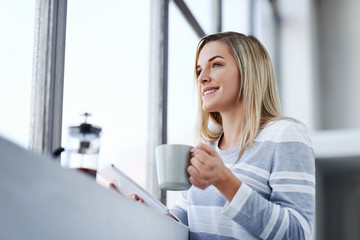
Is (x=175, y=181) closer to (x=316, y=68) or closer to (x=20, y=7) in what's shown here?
(x=20, y=7)

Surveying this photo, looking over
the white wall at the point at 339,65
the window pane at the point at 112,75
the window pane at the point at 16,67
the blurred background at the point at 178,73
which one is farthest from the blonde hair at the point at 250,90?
the white wall at the point at 339,65

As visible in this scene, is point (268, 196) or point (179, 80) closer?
point (268, 196)

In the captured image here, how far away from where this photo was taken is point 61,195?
0.49 metres

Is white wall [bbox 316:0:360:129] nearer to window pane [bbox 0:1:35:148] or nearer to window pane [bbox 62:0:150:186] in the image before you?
window pane [bbox 62:0:150:186]

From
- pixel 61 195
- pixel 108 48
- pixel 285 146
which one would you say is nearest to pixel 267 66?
pixel 285 146

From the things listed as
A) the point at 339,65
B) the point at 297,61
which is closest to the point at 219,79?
the point at 297,61

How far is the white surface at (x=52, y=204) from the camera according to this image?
0.43 m

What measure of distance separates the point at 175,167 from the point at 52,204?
333 mm

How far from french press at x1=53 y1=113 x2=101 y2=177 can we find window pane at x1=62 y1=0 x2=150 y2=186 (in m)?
0.17

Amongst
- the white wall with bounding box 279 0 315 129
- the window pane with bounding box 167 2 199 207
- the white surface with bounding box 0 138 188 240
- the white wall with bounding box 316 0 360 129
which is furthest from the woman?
the white wall with bounding box 316 0 360 129

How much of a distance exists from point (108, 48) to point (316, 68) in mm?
3051

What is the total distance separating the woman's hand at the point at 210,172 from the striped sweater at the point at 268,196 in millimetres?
19

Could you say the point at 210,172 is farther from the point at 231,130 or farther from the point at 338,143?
the point at 338,143

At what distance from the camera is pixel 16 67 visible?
2.90 ft
